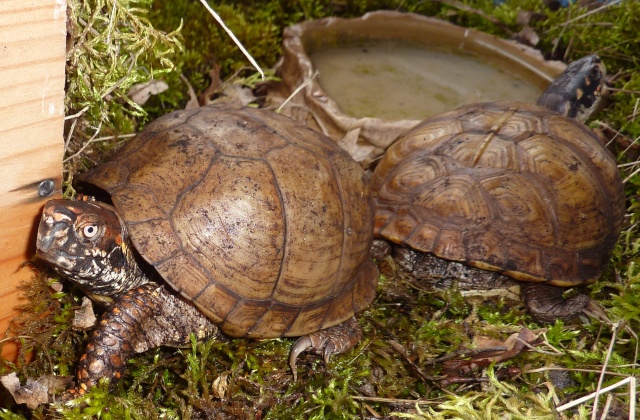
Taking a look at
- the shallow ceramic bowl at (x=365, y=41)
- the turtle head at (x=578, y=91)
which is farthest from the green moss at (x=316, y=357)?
the shallow ceramic bowl at (x=365, y=41)

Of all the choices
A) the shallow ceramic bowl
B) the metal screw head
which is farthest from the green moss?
the shallow ceramic bowl

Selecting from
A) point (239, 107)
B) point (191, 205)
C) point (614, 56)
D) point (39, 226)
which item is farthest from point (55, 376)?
point (614, 56)

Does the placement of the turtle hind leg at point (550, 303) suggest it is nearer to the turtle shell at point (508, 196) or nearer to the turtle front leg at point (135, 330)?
the turtle shell at point (508, 196)

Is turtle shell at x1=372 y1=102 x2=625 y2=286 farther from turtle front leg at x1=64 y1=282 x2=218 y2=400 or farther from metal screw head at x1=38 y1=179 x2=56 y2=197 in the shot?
metal screw head at x1=38 y1=179 x2=56 y2=197

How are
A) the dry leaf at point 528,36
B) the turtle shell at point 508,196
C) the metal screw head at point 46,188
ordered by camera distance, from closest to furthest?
1. the metal screw head at point 46,188
2. the turtle shell at point 508,196
3. the dry leaf at point 528,36

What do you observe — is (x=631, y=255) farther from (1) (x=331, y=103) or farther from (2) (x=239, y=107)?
(2) (x=239, y=107)

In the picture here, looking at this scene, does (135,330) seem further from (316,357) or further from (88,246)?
(316,357)
